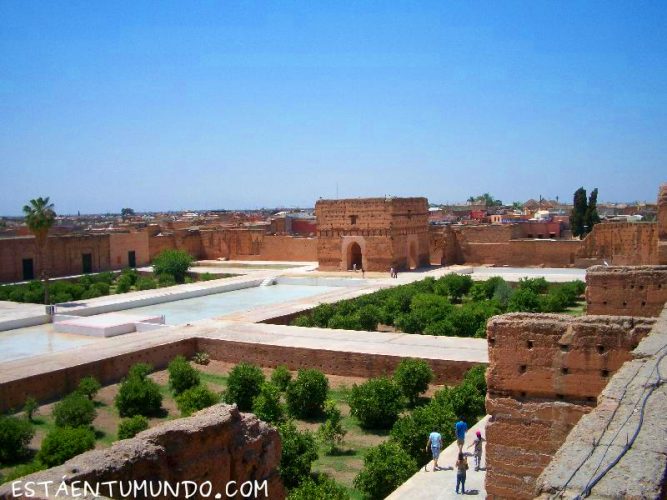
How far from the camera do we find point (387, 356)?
45.8 ft

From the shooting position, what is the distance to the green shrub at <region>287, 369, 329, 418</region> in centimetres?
1194

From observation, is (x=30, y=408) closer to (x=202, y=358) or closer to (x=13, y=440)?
(x=13, y=440)

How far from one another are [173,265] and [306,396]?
19.3m

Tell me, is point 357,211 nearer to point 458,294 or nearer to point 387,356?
point 458,294

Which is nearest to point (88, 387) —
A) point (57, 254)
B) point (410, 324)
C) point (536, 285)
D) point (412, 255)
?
point (410, 324)

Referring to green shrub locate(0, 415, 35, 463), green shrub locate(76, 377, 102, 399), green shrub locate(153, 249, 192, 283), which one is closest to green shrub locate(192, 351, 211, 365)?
green shrub locate(76, 377, 102, 399)

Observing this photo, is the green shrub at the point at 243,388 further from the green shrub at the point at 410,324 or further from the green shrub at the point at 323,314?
the green shrub at the point at 323,314

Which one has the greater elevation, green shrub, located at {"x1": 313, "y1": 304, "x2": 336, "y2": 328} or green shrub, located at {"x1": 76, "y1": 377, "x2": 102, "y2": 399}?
green shrub, located at {"x1": 313, "y1": 304, "x2": 336, "y2": 328}

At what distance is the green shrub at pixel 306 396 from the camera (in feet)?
39.2

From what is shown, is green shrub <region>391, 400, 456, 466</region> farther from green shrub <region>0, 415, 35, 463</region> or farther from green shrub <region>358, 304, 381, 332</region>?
green shrub <region>358, 304, 381, 332</region>

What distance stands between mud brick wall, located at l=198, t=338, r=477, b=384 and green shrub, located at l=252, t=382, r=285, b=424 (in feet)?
10.2

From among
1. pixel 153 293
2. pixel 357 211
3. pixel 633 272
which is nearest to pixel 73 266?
pixel 153 293

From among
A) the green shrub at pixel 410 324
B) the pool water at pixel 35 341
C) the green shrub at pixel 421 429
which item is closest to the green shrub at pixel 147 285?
the pool water at pixel 35 341

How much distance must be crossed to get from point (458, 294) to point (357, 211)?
8.29 m
